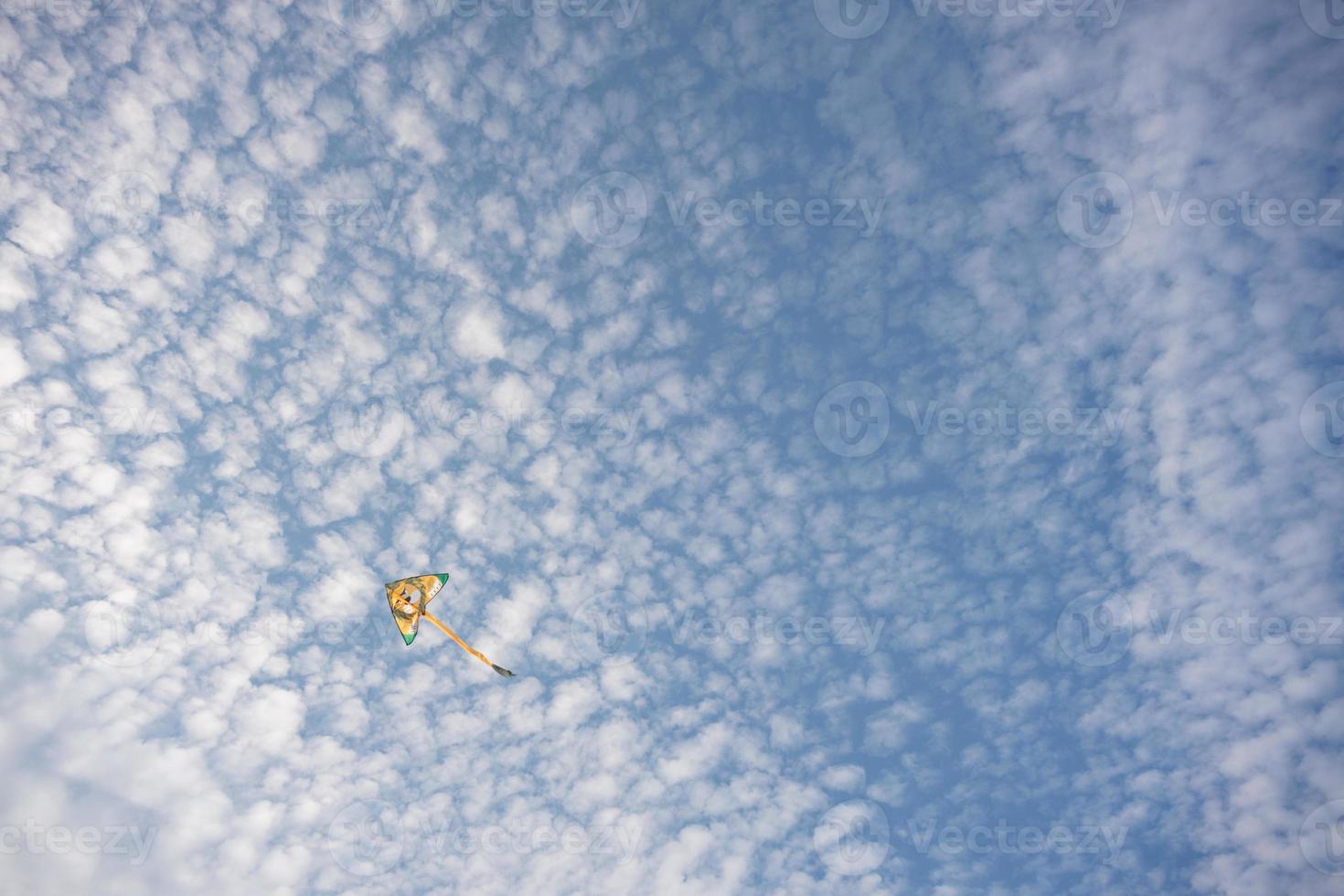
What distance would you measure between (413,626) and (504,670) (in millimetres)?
4366

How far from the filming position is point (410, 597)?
78.2 feet

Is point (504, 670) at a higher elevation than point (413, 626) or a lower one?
lower

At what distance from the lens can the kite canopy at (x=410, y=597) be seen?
23.5 meters

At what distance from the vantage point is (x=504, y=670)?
21109 mm

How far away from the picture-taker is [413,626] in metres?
23.7

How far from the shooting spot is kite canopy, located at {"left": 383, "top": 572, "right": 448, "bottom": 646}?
23531 mm

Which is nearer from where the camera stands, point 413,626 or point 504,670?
point 504,670
